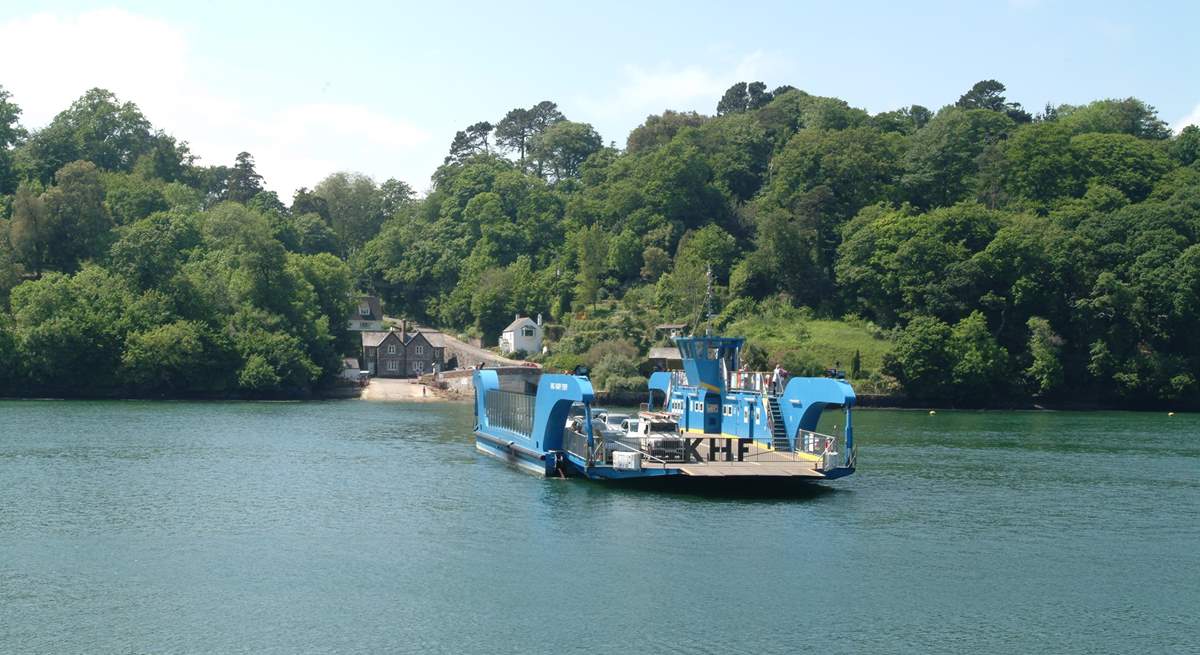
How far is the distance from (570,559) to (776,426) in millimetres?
16705

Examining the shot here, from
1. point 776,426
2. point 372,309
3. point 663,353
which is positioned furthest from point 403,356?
point 776,426

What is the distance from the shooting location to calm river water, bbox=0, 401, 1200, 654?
1062 inches

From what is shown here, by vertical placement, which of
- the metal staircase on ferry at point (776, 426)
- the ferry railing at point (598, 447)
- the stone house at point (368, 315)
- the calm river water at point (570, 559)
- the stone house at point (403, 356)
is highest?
the stone house at point (368, 315)

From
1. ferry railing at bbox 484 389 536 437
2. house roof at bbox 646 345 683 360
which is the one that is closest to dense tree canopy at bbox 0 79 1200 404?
house roof at bbox 646 345 683 360

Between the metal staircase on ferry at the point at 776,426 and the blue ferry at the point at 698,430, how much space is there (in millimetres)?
41

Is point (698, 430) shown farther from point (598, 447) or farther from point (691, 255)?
point (691, 255)

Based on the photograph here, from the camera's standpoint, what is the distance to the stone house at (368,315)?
141m

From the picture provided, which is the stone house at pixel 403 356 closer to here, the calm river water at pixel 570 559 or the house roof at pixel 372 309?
the house roof at pixel 372 309

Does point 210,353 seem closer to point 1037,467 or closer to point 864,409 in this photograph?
point 864,409

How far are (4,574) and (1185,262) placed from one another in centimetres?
9736

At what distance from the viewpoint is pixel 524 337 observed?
409 ft

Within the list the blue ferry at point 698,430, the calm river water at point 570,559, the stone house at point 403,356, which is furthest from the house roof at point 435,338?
the blue ferry at point 698,430

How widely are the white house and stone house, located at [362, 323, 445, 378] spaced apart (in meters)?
7.57

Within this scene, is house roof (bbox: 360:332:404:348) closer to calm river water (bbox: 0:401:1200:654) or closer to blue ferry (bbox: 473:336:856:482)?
calm river water (bbox: 0:401:1200:654)
